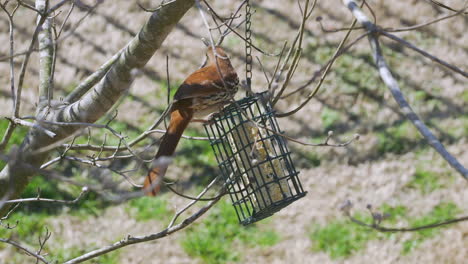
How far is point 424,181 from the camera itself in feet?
19.1

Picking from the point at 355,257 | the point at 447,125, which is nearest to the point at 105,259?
the point at 355,257

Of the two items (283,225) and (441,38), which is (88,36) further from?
(441,38)

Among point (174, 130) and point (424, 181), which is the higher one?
point (174, 130)

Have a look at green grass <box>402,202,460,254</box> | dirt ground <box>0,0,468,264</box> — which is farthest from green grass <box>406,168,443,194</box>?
green grass <box>402,202,460,254</box>

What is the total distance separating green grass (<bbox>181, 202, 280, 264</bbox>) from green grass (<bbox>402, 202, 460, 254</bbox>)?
1.09 meters

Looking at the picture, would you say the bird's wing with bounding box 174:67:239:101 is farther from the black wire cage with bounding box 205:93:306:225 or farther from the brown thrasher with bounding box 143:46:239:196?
the black wire cage with bounding box 205:93:306:225

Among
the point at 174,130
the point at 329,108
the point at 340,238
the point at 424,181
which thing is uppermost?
the point at 329,108

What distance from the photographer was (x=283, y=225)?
5.65 m

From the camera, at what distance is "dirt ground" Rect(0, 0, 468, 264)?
5.45m

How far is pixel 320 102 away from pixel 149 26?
370 centimetres

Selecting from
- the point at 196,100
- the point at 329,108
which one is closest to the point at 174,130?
the point at 196,100

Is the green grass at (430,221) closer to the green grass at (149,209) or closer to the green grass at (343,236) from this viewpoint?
the green grass at (343,236)

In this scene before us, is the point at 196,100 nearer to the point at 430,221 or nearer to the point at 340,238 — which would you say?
the point at 340,238

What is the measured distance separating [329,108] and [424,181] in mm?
1203
